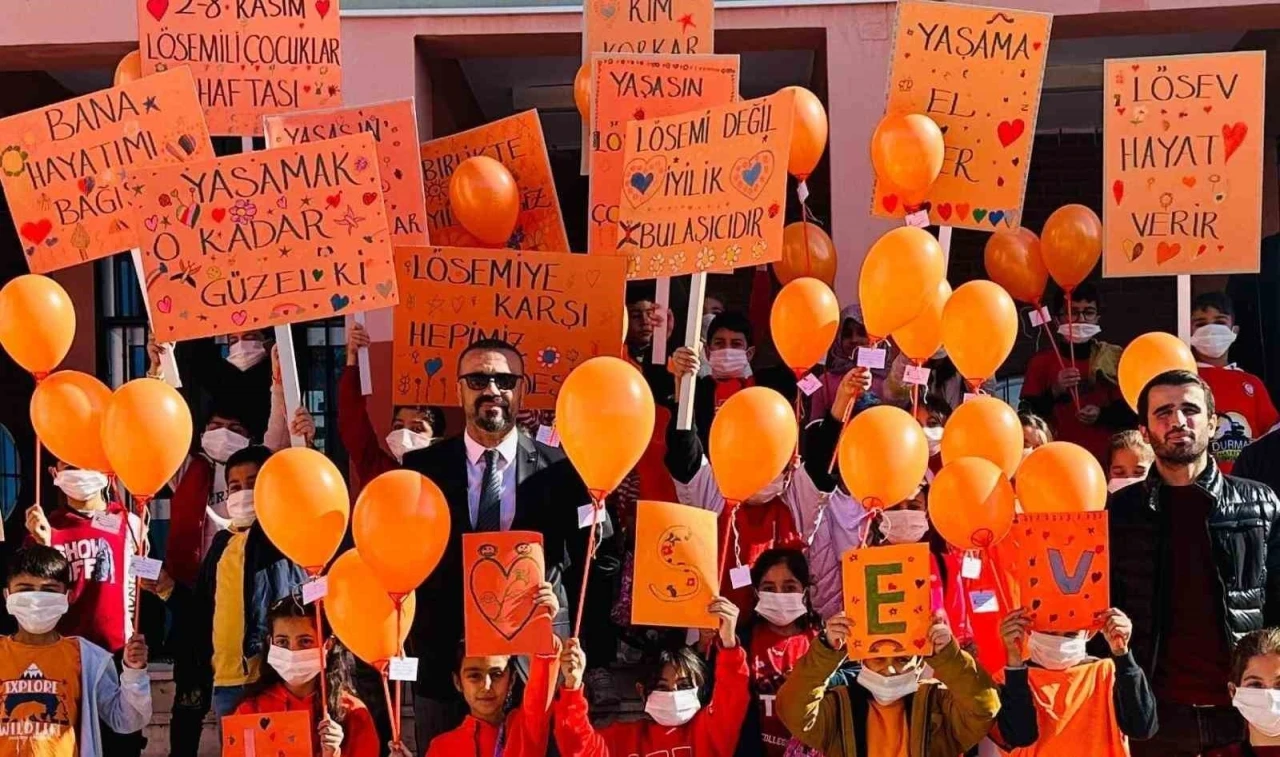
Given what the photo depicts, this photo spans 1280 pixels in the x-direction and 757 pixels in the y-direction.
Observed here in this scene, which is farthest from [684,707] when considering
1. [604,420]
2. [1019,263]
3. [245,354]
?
[1019,263]

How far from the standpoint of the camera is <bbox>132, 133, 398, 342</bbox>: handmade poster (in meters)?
6.45

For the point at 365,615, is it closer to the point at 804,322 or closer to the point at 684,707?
the point at 684,707

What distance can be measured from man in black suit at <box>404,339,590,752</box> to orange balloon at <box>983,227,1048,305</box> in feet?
8.27

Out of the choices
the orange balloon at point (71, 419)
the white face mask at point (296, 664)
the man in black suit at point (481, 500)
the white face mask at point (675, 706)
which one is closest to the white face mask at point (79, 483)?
the orange balloon at point (71, 419)

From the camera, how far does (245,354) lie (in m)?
7.67

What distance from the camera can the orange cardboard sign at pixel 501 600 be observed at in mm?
5633

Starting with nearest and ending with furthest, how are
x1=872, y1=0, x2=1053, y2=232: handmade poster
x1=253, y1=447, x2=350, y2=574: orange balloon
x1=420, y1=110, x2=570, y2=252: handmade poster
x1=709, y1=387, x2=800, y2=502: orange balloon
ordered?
x1=253, y1=447, x2=350, y2=574: orange balloon, x1=709, y1=387, x2=800, y2=502: orange balloon, x1=872, y1=0, x2=1053, y2=232: handmade poster, x1=420, y1=110, x2=570, y2=252: handmade poster

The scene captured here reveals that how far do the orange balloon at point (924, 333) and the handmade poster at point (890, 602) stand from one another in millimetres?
1400

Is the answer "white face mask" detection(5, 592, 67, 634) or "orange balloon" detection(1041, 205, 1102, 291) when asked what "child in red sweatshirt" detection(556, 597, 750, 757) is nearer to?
"white face mask" detection(5, 592, 67, 634)

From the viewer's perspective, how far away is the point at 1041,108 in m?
11.3

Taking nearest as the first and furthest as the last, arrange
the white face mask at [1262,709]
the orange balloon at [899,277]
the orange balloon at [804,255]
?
1. the white face mask at [1262,709]
2. the orange balloon at [899,277]
3. the orange balloon at [804,255]

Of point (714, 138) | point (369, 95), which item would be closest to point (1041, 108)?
point (369, 95)

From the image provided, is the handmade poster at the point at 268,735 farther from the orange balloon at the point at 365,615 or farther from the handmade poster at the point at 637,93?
the handmade poster at the point at 637,93

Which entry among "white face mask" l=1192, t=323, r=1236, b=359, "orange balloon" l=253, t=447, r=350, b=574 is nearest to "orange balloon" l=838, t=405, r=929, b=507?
"orange balloon" l=253, t=447, r=350, b=574
